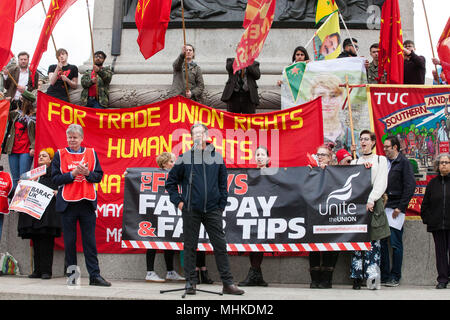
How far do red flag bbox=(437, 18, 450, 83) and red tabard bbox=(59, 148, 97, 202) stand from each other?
653 cm

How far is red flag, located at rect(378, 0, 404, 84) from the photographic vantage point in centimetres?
1096

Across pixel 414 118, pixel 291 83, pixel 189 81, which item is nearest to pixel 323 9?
pixel 291 83

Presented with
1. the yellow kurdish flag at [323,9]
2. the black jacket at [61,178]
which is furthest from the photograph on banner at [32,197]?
the yellow kurdish flag at [323,9]

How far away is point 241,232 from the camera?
8906 mm

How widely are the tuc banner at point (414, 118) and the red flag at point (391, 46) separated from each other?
0.48m

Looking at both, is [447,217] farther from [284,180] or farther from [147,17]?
[147,17]

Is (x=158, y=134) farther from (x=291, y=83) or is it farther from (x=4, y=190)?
(x=291, y=83)

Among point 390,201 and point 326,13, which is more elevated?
point 326,13

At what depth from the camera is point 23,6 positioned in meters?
10.7

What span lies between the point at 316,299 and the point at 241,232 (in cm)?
221

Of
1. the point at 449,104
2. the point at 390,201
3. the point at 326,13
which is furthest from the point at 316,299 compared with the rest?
the point at 326,13

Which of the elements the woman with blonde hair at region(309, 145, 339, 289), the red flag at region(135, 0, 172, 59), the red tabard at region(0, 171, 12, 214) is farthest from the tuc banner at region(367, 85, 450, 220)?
the red tabard at region(0, 171, 12, 214)

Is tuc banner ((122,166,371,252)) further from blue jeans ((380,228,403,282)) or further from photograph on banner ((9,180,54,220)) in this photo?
photograph on banner ((9,180,54,220))

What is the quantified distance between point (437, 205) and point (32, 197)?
Answer: 19.7 ft
